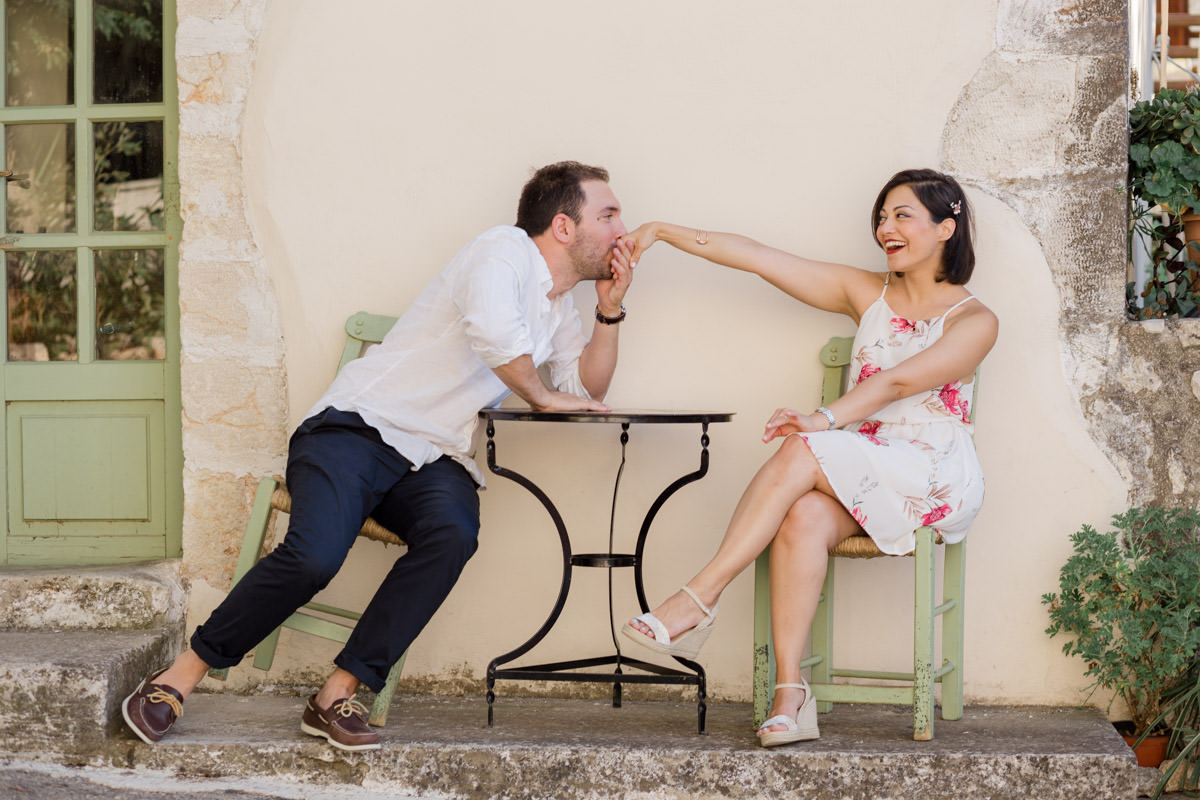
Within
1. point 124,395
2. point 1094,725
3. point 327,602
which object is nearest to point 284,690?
point 327,602

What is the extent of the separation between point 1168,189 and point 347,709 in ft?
8.23

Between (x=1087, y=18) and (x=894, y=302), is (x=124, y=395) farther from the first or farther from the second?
(x=1087, y=18)

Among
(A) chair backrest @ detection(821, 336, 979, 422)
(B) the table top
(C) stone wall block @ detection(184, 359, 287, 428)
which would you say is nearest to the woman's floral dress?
(A) chair backrest @ detection(821, 336, 979, 422)

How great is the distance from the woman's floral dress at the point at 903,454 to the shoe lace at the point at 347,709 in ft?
4.02

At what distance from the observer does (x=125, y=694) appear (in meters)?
2.93

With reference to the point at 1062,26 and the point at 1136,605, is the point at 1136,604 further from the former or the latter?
the point at 1062,26

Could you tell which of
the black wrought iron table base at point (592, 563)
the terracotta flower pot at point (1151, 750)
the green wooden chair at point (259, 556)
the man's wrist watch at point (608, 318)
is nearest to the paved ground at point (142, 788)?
the green wooden chair at point (259, 556)

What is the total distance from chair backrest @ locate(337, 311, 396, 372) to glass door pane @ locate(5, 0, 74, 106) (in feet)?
4.10

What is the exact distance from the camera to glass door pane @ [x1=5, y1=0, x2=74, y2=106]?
361cm

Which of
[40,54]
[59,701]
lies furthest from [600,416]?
[40,54]

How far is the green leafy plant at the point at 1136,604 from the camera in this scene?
9.55ft

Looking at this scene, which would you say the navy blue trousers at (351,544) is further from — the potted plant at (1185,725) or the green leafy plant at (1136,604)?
the potted plant at (1185,725)

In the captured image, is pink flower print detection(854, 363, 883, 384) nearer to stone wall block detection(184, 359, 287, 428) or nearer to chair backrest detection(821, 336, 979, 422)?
chair backrest detection(821, 336, 979, 422)

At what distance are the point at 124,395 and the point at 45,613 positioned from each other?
68 cm
